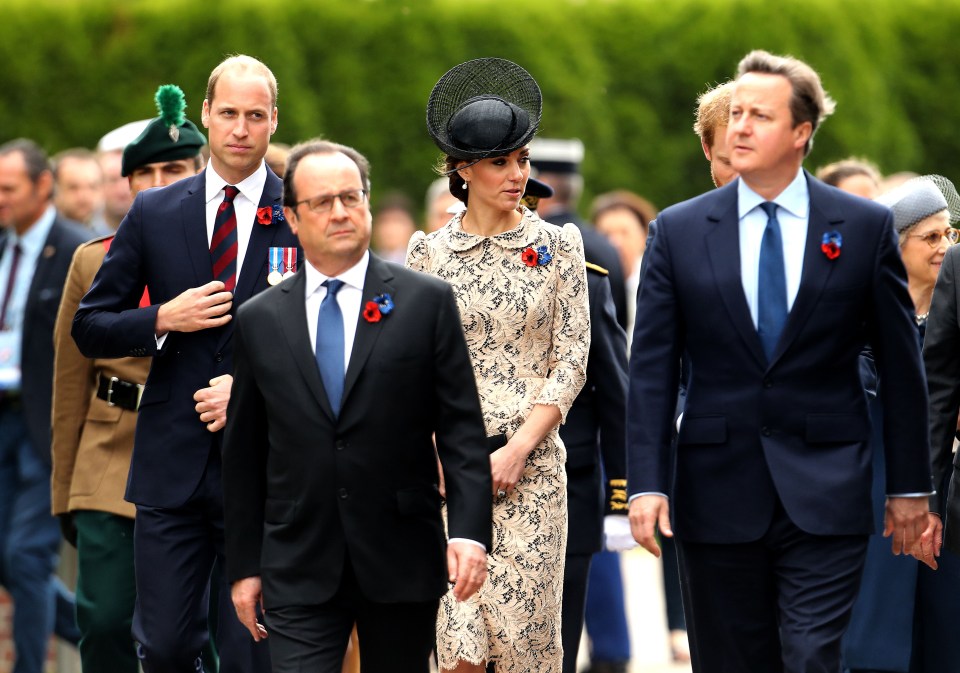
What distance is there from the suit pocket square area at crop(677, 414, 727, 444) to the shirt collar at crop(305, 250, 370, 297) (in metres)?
1.16

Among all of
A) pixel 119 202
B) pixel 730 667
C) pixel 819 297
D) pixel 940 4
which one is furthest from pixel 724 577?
pixel 940 4

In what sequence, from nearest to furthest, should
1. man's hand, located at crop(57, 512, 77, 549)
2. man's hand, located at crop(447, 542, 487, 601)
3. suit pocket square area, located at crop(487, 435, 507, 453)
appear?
man's hand, located at crop(447, 542, 487, 601) → suit pocket square area, located at crop(487, 435, 507, 453) → man's hand, located at crop(57, 512, 77, 549)

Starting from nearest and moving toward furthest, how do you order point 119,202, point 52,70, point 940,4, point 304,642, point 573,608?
point 304,642 < point 573,608 < point 119,202 < point 52,70 < point 940,4

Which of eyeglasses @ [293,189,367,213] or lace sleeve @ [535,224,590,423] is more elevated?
eyeglasses @ [293,189,367,213]

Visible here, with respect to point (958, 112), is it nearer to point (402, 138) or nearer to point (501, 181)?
point (402, 138)

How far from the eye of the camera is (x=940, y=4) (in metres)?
19.0

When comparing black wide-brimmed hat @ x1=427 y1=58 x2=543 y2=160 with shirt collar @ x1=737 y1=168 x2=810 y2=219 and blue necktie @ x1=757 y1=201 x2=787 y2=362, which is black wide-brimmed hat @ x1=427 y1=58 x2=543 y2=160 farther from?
blue necktie @ x1=757 y1=201 x2=787 y2=362

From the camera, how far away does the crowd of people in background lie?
5.79 metres

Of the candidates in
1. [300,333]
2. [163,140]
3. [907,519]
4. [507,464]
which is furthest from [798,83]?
[163,140]

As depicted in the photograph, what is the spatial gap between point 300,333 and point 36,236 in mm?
4833

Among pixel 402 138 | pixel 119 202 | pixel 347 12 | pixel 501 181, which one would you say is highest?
pixel 347 12

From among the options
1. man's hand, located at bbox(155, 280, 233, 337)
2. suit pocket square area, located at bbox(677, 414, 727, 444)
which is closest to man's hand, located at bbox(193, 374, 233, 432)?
man's hand, located at bbox(155, 280, 233, 337)

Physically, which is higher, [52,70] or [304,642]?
[52,70]

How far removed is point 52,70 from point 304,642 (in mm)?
12104
